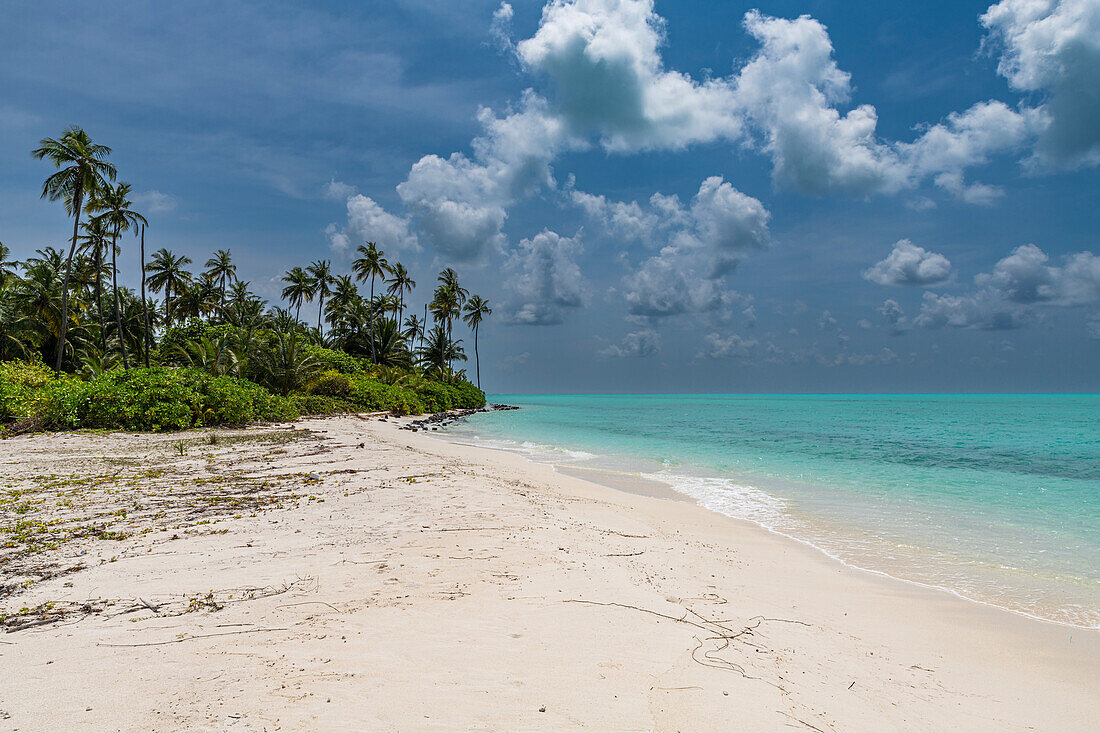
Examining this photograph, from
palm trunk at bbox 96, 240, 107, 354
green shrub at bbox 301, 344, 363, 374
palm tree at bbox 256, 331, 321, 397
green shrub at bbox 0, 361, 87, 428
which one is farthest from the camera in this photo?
green shrub at bbox 301, 344, 363, 374

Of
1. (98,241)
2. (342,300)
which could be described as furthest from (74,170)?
(342,300)

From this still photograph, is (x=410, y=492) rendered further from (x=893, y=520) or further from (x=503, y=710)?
(x=893, y=520)

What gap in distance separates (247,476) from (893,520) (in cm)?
1264

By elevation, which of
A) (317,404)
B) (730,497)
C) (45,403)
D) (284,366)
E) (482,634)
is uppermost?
(284,366)

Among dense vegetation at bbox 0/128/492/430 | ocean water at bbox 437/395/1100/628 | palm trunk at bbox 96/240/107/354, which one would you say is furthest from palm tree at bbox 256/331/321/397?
ocean water at bbox 437/395/1100/628

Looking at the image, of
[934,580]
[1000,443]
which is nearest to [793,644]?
[934,580]

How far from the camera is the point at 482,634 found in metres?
3.93

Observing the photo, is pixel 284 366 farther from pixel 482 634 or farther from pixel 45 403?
pixel 482 634

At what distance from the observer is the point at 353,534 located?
657 cm

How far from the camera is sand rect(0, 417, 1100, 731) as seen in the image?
3031mm

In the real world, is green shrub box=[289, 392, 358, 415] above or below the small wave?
above

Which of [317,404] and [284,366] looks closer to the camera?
[317,404]

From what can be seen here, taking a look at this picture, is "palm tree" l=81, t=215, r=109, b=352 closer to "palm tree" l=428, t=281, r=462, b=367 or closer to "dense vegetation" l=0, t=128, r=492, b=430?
"dense vegetation" l=0, t=128, r=492, b=430

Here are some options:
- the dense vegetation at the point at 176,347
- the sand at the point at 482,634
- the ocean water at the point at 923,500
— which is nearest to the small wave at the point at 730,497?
the ocean water at the point at 923,500
